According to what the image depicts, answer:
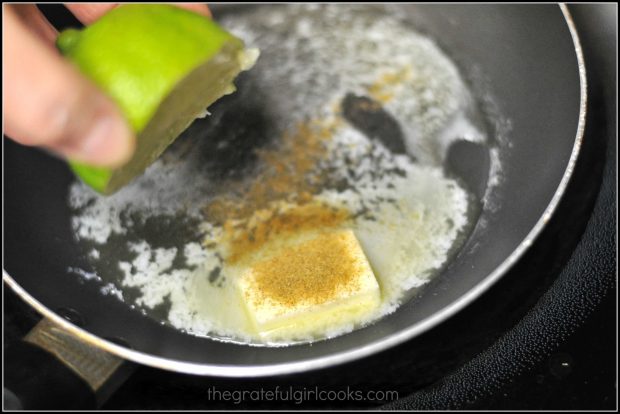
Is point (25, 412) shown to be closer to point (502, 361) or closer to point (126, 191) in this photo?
point (126, 191)

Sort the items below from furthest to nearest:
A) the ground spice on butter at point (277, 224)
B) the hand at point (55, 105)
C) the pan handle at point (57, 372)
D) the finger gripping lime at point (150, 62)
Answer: the ground spice on butter at point (277, 224), the pan handle at point (57, 372), the finger gripping lime at point (150, 62), the hand at point (55, 105)

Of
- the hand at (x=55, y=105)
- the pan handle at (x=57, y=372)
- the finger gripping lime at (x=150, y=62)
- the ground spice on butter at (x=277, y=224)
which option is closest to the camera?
the hand at (x=55, y=105)

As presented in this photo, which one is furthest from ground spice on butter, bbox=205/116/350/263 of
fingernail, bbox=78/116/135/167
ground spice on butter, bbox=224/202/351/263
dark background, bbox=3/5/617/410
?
fingernail, bbox=78/116/135/167

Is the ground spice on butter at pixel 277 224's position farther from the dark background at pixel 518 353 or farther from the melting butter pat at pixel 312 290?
the dark background at pixel 518 353

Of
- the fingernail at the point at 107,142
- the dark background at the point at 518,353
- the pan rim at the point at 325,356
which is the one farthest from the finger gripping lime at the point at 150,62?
the dark background at the point at 518,353

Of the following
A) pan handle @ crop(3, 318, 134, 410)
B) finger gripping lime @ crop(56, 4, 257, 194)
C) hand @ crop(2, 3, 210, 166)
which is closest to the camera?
hand @ crop(2, 3, 210, 166)

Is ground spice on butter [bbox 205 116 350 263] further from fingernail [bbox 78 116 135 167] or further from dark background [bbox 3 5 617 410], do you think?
fingernail [bbox 78 116 135 167]

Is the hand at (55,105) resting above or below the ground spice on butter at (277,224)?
above
